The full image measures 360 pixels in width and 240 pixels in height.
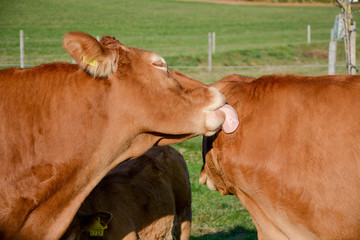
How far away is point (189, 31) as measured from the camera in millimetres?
38875

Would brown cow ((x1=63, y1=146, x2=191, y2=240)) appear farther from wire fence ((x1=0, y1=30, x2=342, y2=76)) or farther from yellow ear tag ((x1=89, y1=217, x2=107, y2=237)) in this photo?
wire fence ((x1=0, y1=30, x2=342, y2=76))

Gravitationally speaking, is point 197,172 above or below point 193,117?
below

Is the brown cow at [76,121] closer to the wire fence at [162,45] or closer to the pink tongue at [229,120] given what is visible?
the pink tongue at [229,120]

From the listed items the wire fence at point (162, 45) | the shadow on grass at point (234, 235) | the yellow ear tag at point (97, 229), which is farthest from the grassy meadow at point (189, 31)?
the yellow ear tag at point (97, 229)

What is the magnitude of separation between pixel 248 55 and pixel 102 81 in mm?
25723

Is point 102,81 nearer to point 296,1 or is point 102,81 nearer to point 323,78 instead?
point 323,78

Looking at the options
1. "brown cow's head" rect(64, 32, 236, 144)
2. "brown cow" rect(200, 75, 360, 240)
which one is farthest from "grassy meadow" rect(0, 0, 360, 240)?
"brown cow's head" rect(64, 32, 236, 144)

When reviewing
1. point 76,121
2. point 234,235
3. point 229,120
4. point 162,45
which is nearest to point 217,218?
point 234,235

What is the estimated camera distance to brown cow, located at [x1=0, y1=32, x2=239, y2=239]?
2.87 metres

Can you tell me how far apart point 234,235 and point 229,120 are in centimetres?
286

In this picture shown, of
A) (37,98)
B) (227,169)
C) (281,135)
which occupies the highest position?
(37,98)

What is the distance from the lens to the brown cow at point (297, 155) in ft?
9.53

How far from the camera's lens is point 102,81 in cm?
302

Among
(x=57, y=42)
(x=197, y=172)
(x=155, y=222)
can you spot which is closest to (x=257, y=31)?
(x=57, y=42)
